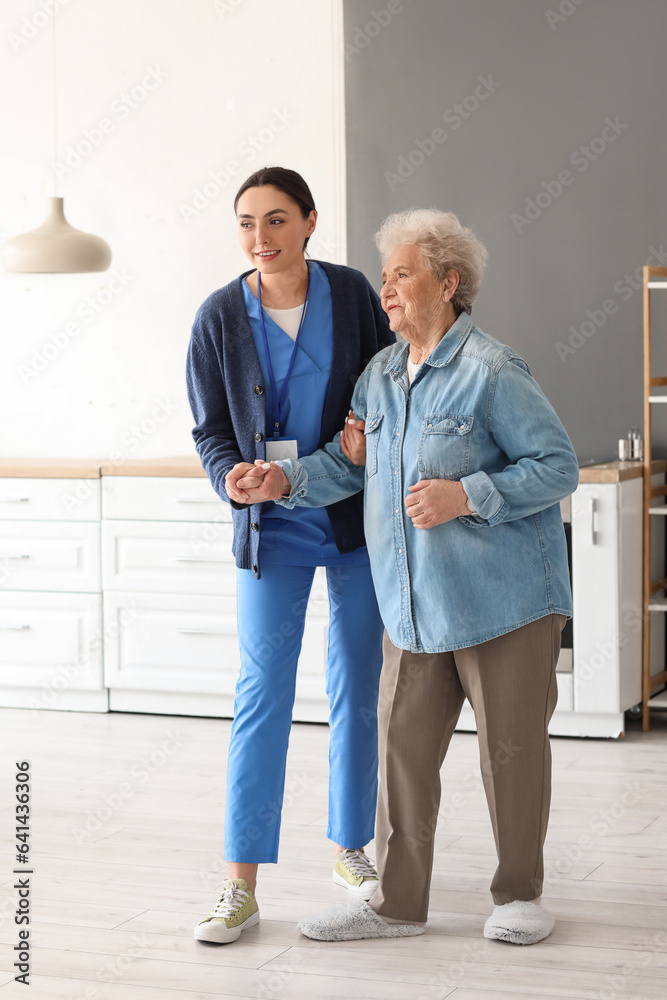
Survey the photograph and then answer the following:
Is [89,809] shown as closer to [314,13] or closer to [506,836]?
[506,836]

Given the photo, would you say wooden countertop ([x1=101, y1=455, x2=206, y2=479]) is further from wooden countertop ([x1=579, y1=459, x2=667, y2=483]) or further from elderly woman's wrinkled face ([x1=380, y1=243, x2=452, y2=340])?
elderly woman's wrinkled face ([x1=380, y1=243, x2=452, y2=340])

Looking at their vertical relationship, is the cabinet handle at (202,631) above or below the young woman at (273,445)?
below

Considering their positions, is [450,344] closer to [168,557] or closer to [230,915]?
[230,915]

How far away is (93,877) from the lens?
2.56 meters

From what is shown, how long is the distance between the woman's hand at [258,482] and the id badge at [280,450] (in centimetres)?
9

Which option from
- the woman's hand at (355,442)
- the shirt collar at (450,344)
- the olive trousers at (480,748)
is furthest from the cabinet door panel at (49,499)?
the shirt collar at (450,344)

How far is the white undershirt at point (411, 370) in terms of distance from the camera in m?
2.15

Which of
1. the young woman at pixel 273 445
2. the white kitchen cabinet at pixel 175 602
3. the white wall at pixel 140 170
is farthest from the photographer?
the white wall at pixel 140 170

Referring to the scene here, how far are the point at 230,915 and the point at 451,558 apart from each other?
2.55 feet

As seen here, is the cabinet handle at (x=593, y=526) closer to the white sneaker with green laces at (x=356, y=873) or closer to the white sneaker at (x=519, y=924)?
the white sneaker with green laces at (x=356, y=873)

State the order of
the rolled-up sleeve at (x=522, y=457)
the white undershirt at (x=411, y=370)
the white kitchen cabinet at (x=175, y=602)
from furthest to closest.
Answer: the white kitchen cabinet at (x=175, y=602), the white undershirt at (x=411, y=370), the rolled-up sleeve at (x=522, y=457)

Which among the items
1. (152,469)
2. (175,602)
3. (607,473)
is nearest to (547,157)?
(607,473)

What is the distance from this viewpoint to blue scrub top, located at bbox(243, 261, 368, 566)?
7.55 feet

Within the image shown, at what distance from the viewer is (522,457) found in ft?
6.79
